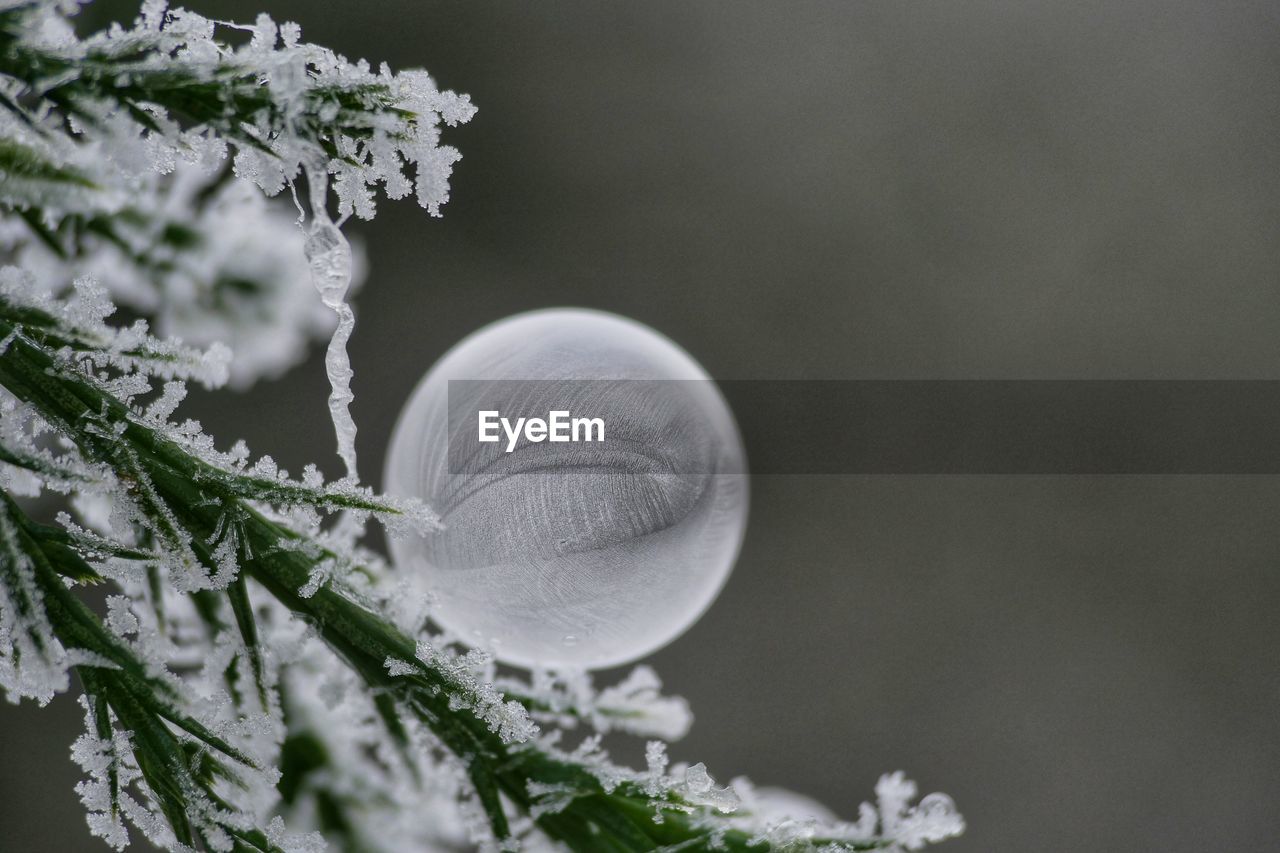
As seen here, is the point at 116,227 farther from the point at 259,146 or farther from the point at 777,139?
the point at 777,139

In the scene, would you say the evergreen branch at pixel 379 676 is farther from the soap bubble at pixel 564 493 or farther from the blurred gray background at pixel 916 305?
the blurred gray background at pixel 916 305

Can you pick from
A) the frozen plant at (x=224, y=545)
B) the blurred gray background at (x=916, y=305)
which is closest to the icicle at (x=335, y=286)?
the frozen plant at (x=224, y=545)

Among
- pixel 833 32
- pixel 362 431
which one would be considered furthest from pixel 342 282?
pixel 833 32

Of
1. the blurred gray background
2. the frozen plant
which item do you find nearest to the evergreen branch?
the frozen plant

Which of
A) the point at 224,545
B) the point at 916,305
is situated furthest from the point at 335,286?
the point at 916,305

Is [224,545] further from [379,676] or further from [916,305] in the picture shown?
[916,305]

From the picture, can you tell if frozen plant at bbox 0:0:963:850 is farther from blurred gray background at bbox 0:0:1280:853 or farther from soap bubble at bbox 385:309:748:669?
blurred gray background at bbox 0:0:1280:853

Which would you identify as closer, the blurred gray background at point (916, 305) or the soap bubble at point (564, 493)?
the soap bubble at point (564, 493)
